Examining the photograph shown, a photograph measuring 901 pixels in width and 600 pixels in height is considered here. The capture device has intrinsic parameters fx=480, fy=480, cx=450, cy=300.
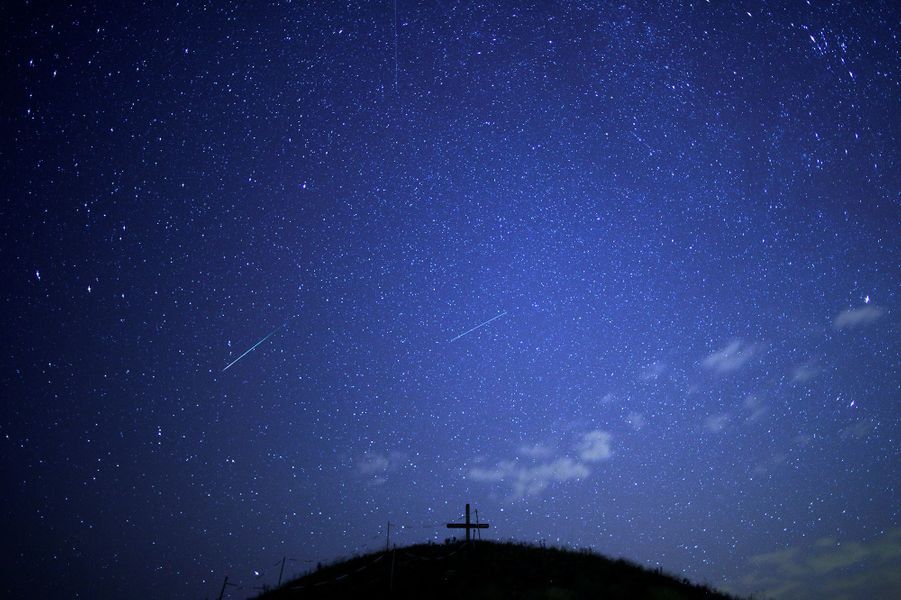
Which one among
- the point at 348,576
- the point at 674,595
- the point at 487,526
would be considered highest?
the point at 487,526

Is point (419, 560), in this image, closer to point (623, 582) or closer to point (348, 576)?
point (348, 576)

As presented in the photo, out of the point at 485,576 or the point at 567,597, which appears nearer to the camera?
the point at 567,597

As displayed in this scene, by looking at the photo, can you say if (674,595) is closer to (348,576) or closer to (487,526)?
(487,526)

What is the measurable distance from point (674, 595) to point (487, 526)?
26.6ft

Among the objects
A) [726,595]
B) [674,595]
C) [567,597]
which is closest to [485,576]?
[567,597]

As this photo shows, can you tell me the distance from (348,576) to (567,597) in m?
9.25

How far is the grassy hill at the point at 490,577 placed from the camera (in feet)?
54.7

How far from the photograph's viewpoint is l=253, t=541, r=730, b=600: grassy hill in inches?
656

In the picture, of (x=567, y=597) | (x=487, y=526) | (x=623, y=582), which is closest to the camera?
(x=567, y=597)

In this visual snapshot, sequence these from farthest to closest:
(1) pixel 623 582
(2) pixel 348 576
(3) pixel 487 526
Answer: (3) pixel 487 526, (2) pixel 348 576, (1) pixel 623 582

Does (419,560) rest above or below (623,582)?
above

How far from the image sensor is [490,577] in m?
17.8

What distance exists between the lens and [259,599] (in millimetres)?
20203

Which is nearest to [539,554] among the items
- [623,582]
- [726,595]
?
[623,582]
